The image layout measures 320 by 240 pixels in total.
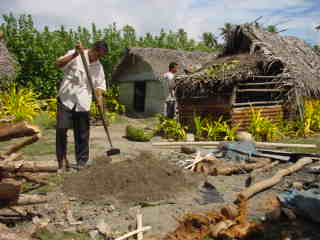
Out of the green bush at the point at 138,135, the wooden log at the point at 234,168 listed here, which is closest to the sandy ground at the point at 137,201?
the wooden log at the point at 234,168

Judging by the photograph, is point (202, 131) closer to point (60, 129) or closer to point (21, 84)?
point (60, 129)

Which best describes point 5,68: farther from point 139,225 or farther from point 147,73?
point 139,225

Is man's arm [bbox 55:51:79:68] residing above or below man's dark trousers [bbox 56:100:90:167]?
above

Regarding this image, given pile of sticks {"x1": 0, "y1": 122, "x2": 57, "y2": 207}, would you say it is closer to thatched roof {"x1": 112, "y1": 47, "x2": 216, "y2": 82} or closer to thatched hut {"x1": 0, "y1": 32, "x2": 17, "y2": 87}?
thatched hut {"x1": 0, "y1": 32, "x2": 17, "y2": 87}

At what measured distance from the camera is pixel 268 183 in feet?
14.5

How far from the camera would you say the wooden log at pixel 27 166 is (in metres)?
2.96

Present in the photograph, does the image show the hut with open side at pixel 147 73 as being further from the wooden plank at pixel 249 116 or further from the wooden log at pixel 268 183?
the wooden log at pixel 268 183

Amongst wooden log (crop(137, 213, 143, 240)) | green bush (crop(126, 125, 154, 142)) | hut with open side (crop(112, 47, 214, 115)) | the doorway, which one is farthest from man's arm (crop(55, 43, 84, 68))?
the doorway

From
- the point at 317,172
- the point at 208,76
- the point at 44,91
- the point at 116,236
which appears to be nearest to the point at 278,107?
the point at 208,76

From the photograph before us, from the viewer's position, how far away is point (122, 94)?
60.3 ft

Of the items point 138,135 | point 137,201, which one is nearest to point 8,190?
point 137,201

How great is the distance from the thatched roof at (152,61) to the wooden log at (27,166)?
39.3 ft

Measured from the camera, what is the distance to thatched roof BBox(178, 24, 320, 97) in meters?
9.80

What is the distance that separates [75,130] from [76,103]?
0.43 m
